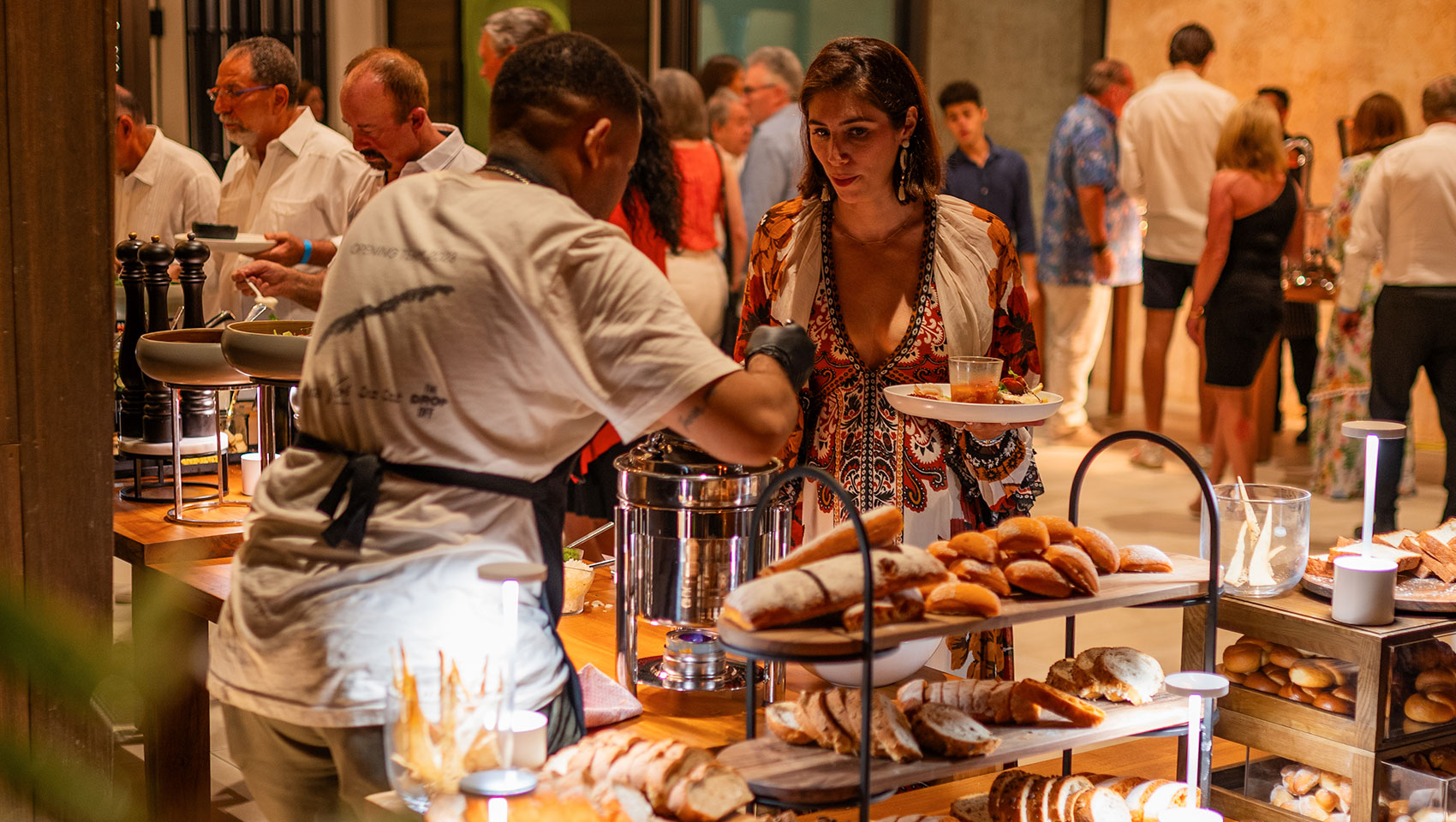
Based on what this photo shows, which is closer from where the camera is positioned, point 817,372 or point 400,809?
point 400,809

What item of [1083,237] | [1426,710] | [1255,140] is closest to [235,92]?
[1426,710]

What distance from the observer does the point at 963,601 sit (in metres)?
1.44

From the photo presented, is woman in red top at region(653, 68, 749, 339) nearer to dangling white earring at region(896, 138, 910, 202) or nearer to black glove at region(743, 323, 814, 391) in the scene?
dangling white earring at region(896, 138, 910, 202)

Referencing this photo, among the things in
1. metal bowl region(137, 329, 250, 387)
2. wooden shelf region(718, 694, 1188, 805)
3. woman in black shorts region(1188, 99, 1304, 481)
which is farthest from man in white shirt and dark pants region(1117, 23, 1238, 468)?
wooden shelf region(718, 694, 1188, 805)

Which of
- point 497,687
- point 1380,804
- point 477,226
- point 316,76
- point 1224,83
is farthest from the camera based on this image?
point 1224,83

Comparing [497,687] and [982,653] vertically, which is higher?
[497,687]

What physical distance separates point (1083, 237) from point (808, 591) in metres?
6.87

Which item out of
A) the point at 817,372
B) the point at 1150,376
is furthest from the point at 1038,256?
the point at 817,372

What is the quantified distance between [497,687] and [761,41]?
25.6 feet

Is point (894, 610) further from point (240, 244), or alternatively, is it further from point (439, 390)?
point (240, 244)

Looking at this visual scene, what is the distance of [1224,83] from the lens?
29.1 feet

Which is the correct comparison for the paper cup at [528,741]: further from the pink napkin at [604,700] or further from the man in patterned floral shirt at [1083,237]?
the man in patterned floral shirt at [1083,237]

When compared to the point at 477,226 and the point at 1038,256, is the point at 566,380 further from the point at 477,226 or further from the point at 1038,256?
the point at 1038,256

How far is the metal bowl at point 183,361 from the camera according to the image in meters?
2.63
